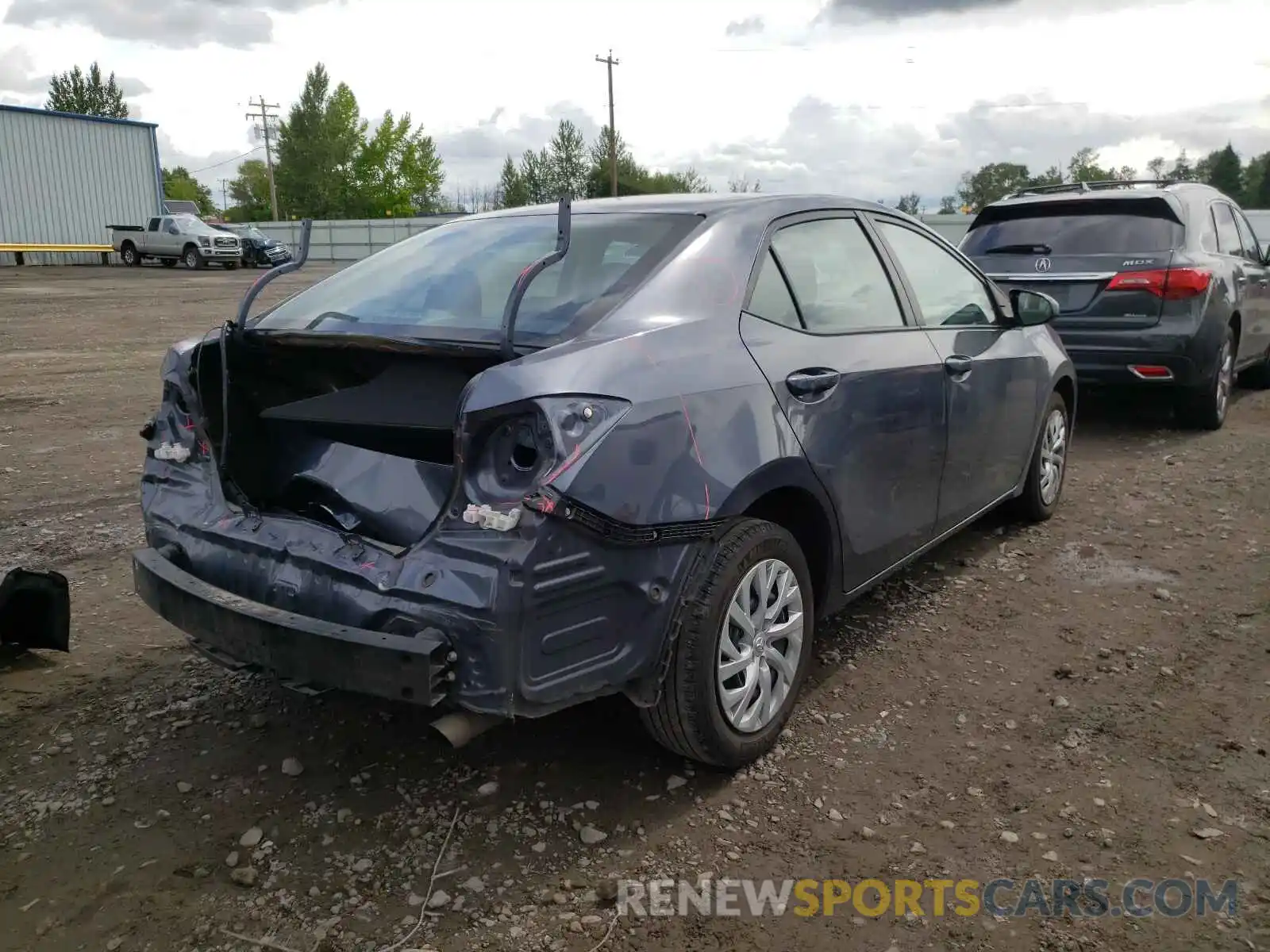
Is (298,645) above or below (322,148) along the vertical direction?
below

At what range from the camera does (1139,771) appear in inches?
119

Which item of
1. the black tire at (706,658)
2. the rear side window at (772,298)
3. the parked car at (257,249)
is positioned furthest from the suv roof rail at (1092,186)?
the parked car at (257,249)

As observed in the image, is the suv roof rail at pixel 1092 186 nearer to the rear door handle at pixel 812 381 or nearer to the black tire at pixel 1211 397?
the black tire at pixel 1211 397

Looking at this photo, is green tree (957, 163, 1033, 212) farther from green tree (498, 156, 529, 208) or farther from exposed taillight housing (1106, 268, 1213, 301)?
exposed taillight housing (1106, 268, 1213, 301)

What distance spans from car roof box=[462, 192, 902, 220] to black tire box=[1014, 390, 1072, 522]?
1.87 metres

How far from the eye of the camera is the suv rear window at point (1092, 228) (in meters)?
7.21

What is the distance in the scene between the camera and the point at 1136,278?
707 cm

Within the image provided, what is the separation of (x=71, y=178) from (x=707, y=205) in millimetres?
41781

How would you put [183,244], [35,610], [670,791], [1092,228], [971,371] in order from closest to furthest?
[670,791] < [35,610] < [971,371] < [1092,228] < [183,244]

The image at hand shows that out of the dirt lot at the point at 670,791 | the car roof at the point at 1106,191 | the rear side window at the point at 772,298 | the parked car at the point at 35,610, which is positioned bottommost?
the dirt lot at the point at 670,791

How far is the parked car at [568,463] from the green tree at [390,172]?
234 feet

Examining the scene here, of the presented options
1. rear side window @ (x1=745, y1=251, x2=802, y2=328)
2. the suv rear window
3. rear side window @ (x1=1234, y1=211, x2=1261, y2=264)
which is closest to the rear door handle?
rear side window @ (x1=745, y1=251, x2=802, y2=328)

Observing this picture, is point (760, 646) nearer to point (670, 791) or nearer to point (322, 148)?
point (670, 791)

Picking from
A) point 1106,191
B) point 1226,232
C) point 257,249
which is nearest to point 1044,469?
point 1106,191
